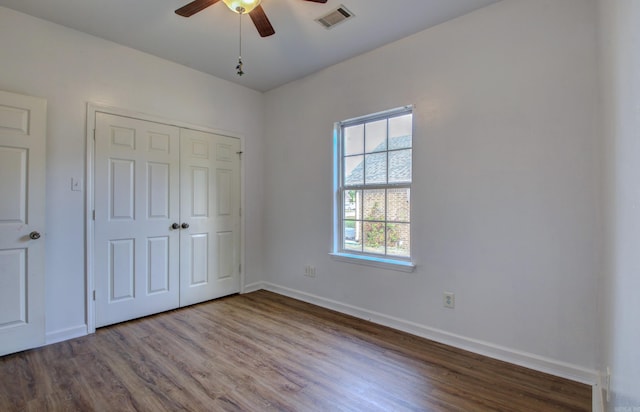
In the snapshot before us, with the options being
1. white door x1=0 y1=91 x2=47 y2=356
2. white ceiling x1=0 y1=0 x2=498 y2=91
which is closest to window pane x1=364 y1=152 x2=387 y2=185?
white ceiling x1=0 y1=0 x2=498 y2=91

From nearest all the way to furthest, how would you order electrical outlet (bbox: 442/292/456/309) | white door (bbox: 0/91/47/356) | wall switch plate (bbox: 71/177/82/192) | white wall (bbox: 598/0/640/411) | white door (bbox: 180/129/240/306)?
white wall (bbox: 598/0/640/411) < white door (bbox: 0/91/47/356) < electrical outlet (bbox: 442/292/456/309) < wall switch plate (bbox: 71/177/82/192) < white door (bbox: 180/129/240/306)

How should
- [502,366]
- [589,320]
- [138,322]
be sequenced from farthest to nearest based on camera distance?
[138,322] < [502,366] < [589,320]

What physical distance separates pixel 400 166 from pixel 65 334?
11.1 feet

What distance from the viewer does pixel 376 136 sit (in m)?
3.17

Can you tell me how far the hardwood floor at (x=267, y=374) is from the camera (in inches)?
71.9

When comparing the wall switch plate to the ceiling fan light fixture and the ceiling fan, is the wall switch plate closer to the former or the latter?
the ceiling fan

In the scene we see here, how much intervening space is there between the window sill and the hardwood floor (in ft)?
1.94

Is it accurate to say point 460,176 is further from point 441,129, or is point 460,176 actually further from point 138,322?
point 138,322

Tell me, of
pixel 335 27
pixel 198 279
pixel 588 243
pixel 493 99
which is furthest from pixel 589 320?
pixel 198 279

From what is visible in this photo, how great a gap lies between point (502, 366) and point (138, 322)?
128 inches

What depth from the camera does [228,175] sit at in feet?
12.9

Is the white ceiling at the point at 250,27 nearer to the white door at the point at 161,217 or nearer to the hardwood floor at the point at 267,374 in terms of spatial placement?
the white door at the point at 161,217

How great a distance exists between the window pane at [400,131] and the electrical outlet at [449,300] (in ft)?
4.52

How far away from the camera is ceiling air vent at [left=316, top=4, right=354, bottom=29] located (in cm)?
249
